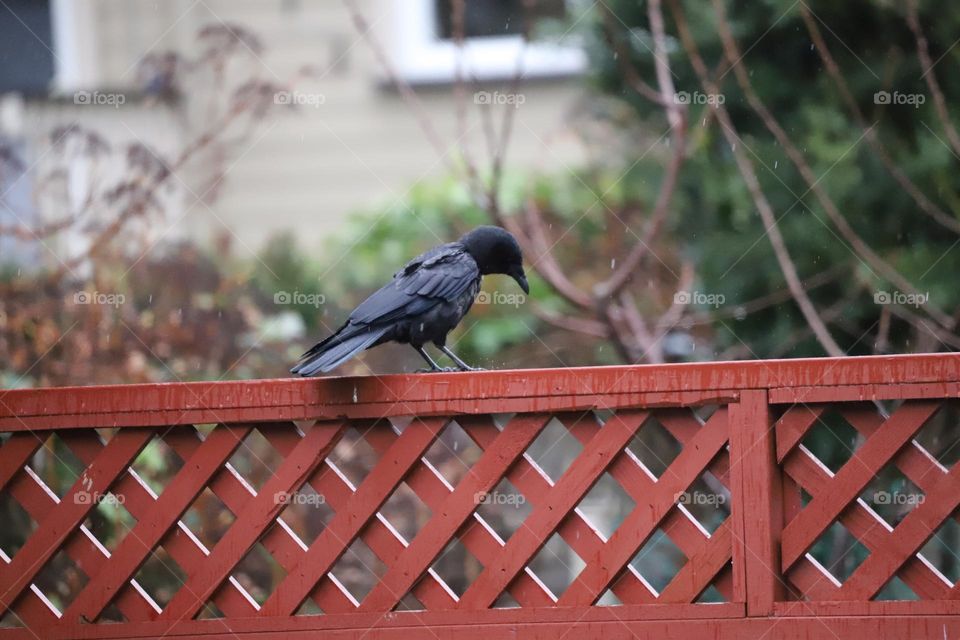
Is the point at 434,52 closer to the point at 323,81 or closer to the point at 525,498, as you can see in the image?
the point at 323,81

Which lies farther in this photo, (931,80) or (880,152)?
(880,152)

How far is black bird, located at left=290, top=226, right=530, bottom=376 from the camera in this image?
3006 mm

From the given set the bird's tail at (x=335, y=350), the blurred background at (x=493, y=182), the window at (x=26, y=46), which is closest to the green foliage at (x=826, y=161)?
the blurred background at (x=493, y=182)

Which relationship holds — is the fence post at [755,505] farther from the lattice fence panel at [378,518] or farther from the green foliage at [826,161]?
the green foliage at [826,161]

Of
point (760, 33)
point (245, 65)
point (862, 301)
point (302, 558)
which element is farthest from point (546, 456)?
point (302, 558)

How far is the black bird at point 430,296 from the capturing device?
3006 millimetres

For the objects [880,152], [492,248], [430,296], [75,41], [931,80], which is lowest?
[75,41]

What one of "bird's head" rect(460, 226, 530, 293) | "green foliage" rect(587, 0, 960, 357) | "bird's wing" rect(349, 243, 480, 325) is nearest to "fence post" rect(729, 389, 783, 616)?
"bird's wing" rect(349, 243, 480, 325)

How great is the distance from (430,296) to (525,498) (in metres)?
0.96

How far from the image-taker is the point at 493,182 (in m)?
4.31

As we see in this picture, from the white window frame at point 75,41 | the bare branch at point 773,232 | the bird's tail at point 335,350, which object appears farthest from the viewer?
the white window frame at point 75,41

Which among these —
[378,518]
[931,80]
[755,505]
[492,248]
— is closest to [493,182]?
[492,248]

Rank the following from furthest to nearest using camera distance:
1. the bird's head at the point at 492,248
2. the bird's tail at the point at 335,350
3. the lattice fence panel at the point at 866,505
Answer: the bird's head at the point at 492,248
the bird's tail at the point at 335,350
the lattice fence panel at the point at 866,505

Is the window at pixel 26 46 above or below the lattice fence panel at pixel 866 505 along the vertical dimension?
below
